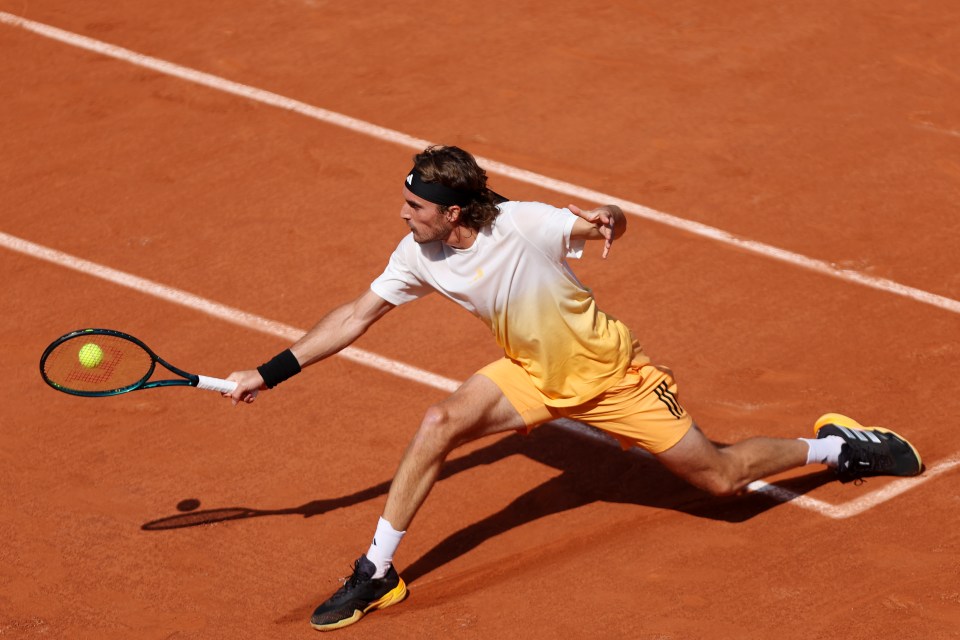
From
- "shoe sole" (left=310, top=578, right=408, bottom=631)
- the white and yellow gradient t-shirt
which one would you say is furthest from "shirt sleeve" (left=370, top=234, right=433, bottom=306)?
"shoe sole" (left=310, top=578, right=408, bottom=631)

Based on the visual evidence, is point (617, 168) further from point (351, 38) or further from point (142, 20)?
point (142, 20)

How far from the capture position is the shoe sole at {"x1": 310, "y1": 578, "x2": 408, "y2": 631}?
6434mm

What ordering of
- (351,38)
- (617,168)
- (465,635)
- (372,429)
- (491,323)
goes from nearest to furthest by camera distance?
(465,635), (491,323), (372,429), (617,168), (351,38)

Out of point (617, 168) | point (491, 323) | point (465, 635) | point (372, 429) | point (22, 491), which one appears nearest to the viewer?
point (465, 635)

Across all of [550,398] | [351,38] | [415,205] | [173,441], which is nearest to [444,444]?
[550,398]

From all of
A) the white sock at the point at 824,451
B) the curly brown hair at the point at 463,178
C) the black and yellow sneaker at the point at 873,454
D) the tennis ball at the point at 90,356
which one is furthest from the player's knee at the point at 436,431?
the black and yellow sneaker at the point at 873,454

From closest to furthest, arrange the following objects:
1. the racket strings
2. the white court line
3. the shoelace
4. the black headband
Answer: the black headband
the shoelace
the racket strings
the white court line

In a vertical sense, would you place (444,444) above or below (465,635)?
above

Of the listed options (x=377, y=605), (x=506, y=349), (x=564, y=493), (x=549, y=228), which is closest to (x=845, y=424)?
(x=564, y=493)

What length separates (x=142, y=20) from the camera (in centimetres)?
1250

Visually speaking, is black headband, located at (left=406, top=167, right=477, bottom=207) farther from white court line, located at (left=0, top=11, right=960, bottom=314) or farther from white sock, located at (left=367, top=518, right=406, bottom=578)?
white court line, located at (left=0, top=11, right=960, bottom=314)

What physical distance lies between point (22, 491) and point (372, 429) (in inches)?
78.7

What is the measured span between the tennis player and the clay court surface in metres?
0.41

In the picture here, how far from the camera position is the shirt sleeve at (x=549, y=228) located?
254 inches
